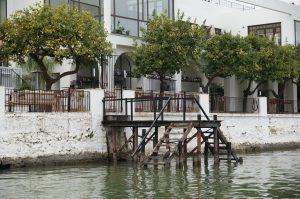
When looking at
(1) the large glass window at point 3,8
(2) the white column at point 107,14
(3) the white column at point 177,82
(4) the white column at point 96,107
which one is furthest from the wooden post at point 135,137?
(1) the large glass window at point 3,8

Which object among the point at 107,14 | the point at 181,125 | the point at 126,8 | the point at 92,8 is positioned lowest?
the point at 181,125

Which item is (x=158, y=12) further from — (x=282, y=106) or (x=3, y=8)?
(x=282, y=106)

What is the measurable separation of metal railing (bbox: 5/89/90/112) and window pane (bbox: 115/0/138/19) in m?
8.01

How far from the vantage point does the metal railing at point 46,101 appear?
2411 centimetres

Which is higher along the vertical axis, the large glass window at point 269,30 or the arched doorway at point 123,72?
the large glass window at point 269,30

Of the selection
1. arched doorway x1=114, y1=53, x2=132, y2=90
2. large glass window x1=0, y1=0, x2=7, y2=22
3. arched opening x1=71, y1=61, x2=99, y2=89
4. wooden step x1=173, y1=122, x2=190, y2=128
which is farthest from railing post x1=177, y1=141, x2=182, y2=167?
large glass window x1=0, y1=0, x2=7, y2=22

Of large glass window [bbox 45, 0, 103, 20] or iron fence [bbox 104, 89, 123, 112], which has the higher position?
large glass window [bbox 45, 0, 103, 20]

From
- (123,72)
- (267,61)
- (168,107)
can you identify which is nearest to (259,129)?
(267,61)

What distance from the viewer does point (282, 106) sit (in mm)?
41125

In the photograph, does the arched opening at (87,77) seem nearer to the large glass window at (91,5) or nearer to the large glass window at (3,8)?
the large glass window at (91,5)

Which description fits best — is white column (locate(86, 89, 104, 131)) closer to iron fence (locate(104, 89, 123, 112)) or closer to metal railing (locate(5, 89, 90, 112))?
metal railing (locate(5, 89, 90, 112))

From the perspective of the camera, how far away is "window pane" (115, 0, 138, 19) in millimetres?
33094

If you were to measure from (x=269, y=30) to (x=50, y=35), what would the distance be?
21.0m

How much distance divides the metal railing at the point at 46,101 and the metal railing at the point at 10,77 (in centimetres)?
487
